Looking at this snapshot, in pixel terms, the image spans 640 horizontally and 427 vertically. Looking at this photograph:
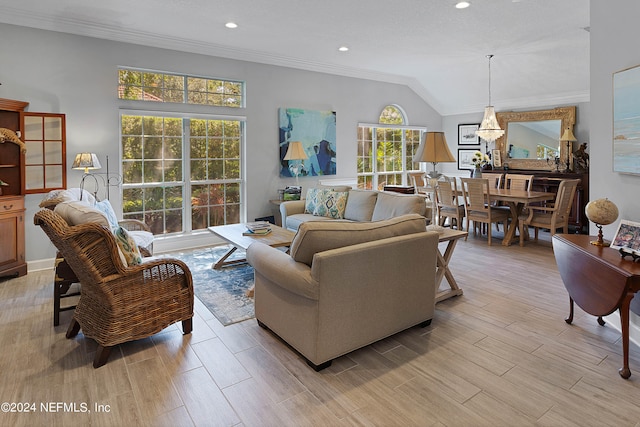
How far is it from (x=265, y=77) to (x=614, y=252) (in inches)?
204

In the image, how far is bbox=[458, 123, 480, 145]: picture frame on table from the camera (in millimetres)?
8430

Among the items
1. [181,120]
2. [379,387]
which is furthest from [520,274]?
[181,120]

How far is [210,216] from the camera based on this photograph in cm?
596

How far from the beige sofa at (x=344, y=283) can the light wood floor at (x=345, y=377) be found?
167 mm

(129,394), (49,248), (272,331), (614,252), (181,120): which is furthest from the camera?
(181,120)

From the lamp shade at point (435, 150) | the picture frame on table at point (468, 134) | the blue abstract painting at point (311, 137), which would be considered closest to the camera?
the lamp shade at point (435, 150)

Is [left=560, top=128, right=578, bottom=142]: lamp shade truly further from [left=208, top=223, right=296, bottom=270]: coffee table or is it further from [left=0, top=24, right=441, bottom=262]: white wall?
[left=208, top=223, right=296, bottom=270]: coffee table

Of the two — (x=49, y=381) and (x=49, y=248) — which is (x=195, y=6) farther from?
(x=49, y=381)

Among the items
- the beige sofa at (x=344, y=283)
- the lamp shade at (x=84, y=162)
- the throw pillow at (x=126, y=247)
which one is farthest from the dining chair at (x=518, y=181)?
the lamp shade at (x=84, y=162)

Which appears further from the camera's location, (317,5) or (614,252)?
(317,5)

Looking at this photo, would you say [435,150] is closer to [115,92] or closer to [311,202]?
[311,202]

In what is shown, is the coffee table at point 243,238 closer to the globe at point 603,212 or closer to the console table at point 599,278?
the console table at point 599,278

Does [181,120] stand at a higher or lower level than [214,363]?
higher

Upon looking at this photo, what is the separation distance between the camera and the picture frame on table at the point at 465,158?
857 centimetres
